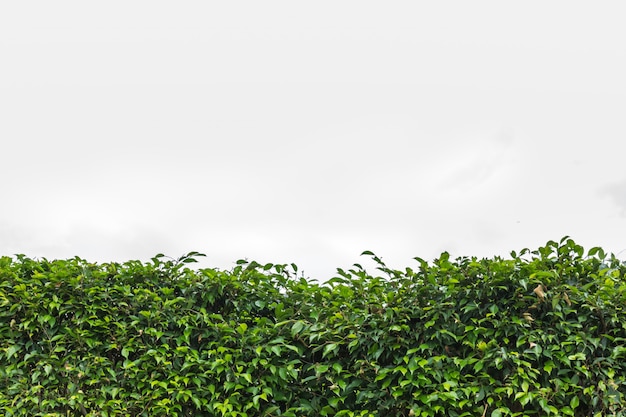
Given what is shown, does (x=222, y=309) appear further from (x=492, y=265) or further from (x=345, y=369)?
(x=492, y=265)

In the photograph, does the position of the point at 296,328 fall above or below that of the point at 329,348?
above

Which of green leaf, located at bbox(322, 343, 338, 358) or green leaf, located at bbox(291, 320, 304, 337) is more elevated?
green leaf, located at bbox(291, 320, 304, 337)

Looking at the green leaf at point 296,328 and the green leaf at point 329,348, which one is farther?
the green leaf at point 296,328

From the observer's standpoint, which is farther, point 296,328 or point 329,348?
point 296,328

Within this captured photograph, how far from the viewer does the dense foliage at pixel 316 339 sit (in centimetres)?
475

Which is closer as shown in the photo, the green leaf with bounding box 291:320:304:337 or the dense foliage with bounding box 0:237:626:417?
the dense foliage with bounding box 0:237:626:417

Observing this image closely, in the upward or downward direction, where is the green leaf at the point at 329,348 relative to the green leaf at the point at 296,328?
downward

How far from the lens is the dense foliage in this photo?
15.6 feet

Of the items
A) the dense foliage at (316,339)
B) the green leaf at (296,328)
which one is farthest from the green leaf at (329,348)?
the green leaf at (296,328)

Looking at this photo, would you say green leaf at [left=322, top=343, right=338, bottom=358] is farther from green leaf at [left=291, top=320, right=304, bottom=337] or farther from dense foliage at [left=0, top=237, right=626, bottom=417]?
green leaf at [left=291, top=320, right=304, bottom=337]

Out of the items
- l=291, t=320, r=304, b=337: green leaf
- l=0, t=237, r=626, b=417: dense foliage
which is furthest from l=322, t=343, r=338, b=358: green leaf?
l=291, t=320, r=304, b=337: green leaf

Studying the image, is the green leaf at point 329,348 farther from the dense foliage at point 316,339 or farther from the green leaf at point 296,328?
the green leaf at point 296,328

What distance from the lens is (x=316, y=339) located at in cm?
519

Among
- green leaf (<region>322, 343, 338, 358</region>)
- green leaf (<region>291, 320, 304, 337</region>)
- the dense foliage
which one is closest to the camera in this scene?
the dense foliage
